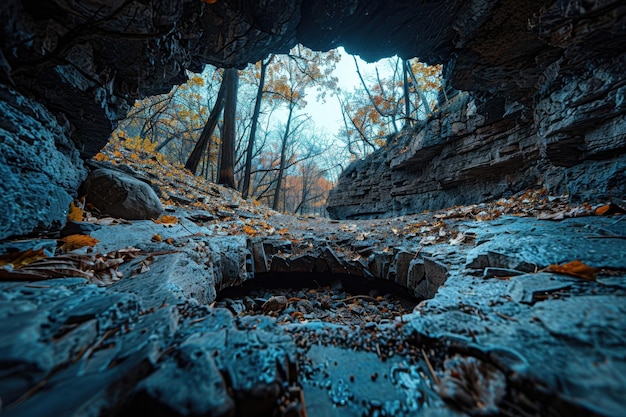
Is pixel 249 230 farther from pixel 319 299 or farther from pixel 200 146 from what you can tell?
pixel 200 146

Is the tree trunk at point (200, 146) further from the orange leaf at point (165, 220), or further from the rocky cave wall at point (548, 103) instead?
the rocky cave wall at point (548, 103)

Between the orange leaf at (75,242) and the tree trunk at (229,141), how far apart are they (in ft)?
19.8

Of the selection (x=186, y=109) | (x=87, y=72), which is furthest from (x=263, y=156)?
(x=87, y=72)

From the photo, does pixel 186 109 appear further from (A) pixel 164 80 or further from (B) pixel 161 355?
(B) pixel 161 355

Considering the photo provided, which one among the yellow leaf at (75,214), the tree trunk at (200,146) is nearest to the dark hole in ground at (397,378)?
the yellow leaf at (75,214)

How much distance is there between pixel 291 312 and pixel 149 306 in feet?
5.17

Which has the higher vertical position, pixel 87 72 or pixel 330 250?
pixel 87 72

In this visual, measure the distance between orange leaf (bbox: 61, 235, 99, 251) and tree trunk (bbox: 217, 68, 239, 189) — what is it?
6034 millimetres

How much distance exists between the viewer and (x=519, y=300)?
1298 millimetres

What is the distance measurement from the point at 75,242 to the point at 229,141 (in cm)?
670

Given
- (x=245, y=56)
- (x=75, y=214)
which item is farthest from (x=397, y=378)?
(x=245, y=56)

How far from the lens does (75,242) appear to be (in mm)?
1857

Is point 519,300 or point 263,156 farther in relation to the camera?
point 263,156

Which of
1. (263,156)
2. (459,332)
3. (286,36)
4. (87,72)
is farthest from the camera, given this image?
(263,156)
